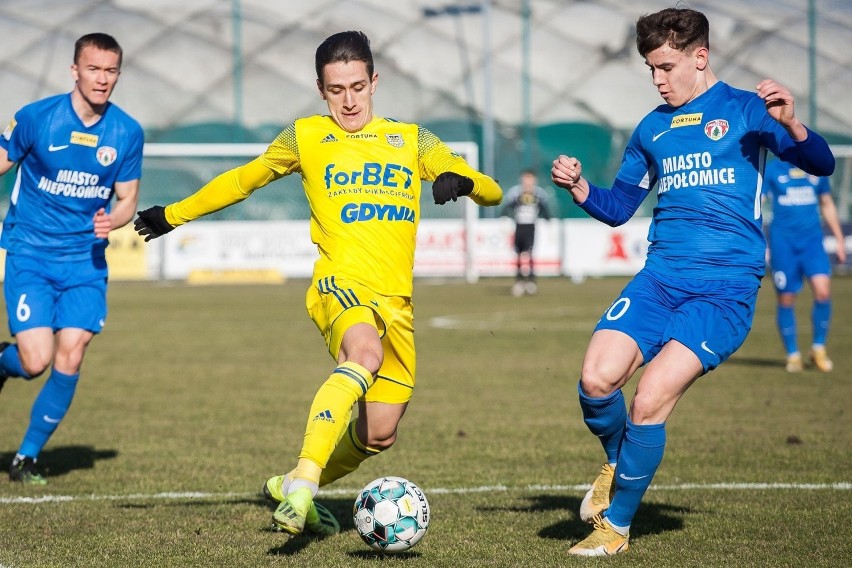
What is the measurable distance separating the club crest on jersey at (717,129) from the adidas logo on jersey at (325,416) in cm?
210

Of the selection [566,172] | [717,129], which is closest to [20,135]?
[566,172]

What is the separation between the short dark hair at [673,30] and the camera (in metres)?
5.52

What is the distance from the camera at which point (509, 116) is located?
4447 cm

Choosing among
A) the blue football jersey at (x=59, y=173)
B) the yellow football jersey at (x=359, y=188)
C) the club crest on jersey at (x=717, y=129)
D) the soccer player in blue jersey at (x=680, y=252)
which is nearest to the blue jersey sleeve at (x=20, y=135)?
the blue football jersey at (x=59, y=173)

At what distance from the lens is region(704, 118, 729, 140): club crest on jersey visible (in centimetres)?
556

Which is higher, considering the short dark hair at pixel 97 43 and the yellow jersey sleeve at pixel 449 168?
the short dark hair at pixel 97 43

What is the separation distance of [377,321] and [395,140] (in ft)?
2.98

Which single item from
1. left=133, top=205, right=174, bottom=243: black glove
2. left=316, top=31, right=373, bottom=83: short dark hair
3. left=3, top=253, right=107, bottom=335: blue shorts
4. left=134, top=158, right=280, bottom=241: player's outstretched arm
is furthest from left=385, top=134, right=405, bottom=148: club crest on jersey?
left=3, top=253, right=107, bottom=335: blue shorts

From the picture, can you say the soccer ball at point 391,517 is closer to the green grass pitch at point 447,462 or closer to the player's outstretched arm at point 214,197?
the green grass pitch at point 447,462

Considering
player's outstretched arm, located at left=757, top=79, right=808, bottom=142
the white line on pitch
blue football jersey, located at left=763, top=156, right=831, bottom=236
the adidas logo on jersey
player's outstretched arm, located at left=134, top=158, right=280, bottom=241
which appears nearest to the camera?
the adidas logo on jersey

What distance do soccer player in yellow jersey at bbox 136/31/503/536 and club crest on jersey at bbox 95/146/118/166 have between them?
1.55 m

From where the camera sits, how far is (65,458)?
800 centimetres

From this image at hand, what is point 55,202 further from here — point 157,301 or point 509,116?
point 509,116

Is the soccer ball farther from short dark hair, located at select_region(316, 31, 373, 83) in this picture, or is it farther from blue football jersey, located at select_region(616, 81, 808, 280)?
short dark hair, located at select_region(316, 31, 373, 83)
